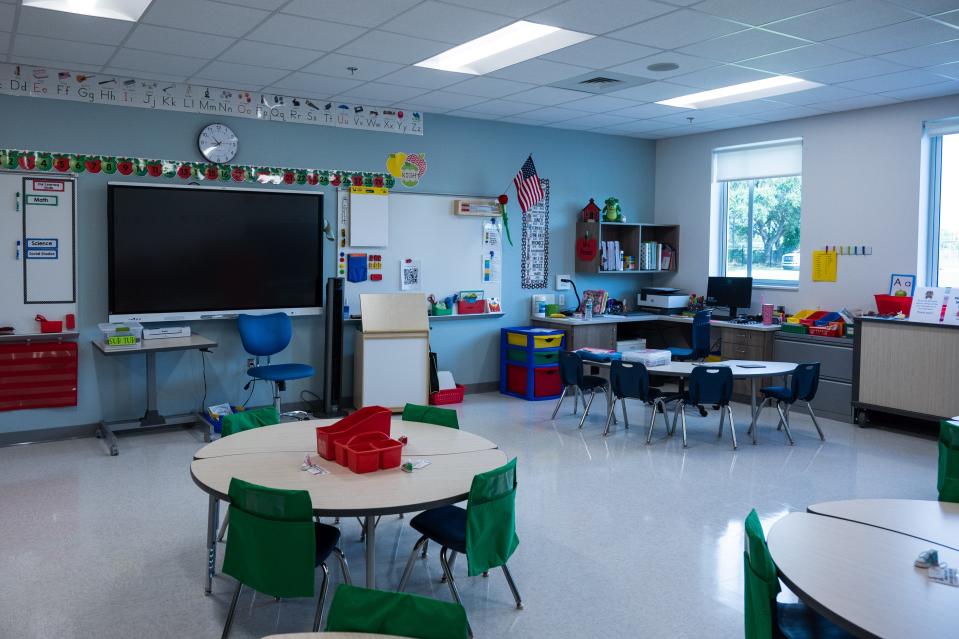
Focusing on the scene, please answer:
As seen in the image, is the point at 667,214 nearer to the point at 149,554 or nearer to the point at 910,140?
the point at 910,140

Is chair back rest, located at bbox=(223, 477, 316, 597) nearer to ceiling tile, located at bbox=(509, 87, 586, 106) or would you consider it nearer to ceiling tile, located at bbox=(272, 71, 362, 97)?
ceiling tile, located at bbox=(272, 71, 362, 97)

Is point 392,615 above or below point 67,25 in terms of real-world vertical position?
below

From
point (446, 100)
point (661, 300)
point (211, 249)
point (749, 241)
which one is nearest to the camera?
point (211, 249)

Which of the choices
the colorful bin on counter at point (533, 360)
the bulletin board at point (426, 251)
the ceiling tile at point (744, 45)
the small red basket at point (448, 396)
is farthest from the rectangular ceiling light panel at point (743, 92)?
the small red basket at point (448, 396)

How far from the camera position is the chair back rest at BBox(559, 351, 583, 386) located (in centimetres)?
698

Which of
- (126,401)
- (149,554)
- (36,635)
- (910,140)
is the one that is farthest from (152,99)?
(910,140)

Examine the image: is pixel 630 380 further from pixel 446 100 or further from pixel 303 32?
pixel 303 32

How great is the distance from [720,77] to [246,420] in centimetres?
464

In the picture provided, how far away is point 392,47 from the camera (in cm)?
541

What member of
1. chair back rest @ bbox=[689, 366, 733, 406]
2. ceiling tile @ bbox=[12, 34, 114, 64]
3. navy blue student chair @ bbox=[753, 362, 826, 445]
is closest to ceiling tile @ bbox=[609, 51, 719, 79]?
chair back rest @ bbox=[689, 366, 733, 406]

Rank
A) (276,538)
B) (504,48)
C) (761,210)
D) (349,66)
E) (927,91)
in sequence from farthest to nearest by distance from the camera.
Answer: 1. (761,210)
2. (927,91)
3. (349,66)
4. (504,48)
5. (276,538)

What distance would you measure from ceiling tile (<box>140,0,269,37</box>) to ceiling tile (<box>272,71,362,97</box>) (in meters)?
1.28

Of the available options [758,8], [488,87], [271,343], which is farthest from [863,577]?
[271,343]

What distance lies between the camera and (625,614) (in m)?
3.49
